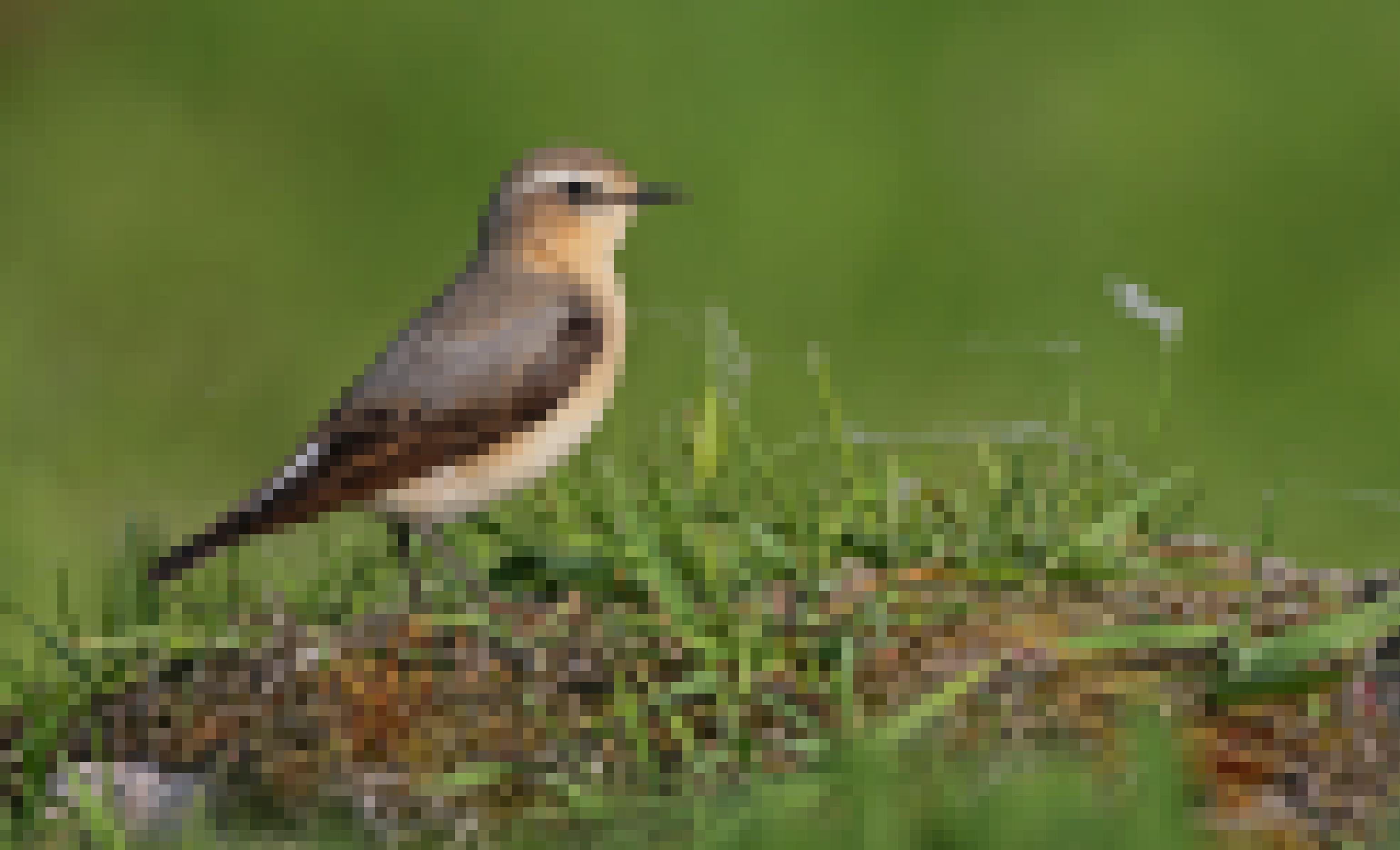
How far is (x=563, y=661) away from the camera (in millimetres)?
7785

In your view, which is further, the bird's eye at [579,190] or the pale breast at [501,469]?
the bird's eye at [579,190]

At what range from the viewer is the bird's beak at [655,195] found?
372 inches

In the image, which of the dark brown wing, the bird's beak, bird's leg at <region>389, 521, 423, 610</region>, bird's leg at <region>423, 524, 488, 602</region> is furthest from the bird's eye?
bird's leg at <region>423, 524, 488, 602</region>

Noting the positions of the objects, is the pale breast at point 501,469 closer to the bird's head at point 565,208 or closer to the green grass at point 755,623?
the green grass at point 755,623

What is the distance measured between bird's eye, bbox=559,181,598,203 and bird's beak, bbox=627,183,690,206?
0.15m

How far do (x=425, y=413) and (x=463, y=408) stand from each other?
0.13 m

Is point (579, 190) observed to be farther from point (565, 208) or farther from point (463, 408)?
point (463, 408)

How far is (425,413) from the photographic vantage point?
8953 millimetres

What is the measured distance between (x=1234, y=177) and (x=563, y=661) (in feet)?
34.5

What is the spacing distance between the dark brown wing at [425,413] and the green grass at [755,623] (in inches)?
7.3

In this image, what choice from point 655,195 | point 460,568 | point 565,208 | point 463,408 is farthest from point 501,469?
point 655,195

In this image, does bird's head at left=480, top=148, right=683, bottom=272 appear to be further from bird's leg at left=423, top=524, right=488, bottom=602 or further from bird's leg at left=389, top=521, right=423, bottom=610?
bird's leg at left=423, top=524, right=488, bottom=602

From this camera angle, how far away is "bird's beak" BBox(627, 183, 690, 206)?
9.46 meters

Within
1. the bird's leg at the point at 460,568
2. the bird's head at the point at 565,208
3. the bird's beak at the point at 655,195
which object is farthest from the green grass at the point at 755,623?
the bird's head at the point at 565,208
